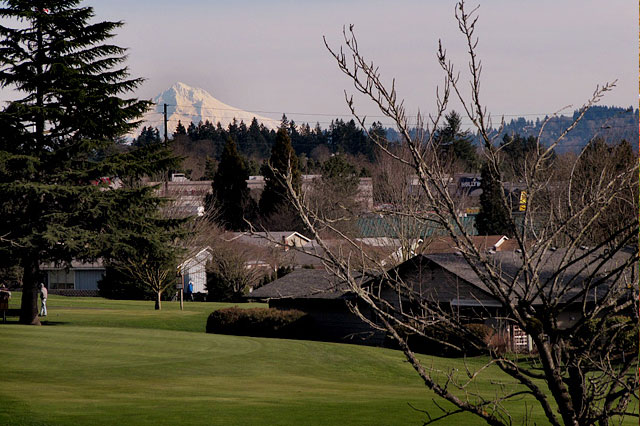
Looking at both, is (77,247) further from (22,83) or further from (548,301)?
(548,301)

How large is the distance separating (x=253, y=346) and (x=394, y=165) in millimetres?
17138

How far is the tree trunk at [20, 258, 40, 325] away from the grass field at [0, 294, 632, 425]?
4.88 feet

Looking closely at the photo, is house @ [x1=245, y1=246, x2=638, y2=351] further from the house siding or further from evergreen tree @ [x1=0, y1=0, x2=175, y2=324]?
the house siding

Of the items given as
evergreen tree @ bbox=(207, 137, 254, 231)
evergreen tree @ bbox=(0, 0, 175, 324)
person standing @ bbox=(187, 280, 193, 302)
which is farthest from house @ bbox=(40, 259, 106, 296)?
evergreen tree @ bbox=(0, 0, 175, 324)

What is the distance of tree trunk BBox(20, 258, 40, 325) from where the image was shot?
127 ft

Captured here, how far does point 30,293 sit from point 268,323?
11.5 m

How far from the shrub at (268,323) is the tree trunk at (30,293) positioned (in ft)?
29.5

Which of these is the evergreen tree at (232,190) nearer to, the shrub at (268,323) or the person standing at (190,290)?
the person standing at (190,290)

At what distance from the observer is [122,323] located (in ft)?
137

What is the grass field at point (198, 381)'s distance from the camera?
14945mm

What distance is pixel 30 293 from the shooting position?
39156mm

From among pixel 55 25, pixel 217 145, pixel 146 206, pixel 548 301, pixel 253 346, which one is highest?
pixel 217 145

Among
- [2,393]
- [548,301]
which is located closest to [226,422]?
[2,393]

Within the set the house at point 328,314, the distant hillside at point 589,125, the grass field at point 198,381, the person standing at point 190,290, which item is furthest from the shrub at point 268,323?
the person standing at point 190,290
